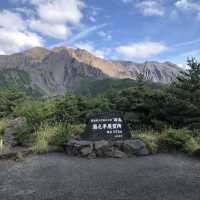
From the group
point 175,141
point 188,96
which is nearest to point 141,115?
point 188,96

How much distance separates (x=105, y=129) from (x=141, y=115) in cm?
405

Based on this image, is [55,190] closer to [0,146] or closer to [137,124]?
[0,146]

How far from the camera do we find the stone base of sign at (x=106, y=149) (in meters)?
7.98

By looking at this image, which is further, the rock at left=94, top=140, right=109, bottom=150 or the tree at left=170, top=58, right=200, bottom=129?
the tree at left=170, top=58, right=200, bottom=129

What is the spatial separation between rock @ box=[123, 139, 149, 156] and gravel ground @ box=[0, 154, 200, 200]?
37 centimetres

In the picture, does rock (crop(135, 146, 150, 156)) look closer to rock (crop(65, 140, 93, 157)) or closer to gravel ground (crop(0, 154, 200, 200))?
gravel ground (crop(0, 154, 200, 200))

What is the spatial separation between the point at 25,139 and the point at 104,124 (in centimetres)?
304

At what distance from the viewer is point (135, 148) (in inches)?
319

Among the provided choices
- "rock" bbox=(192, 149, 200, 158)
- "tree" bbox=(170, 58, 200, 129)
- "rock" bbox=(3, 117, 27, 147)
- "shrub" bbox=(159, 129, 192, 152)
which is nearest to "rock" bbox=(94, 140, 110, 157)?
"shrub" bbox=(159, 129, 192, 152)

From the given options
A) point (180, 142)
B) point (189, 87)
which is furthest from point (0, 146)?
point (189, 87)

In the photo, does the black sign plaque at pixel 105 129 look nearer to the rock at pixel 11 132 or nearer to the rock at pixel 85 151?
the rock at pixel 85 151

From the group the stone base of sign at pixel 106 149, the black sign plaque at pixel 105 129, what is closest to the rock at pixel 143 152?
the stone base of sign at pixel 106 149

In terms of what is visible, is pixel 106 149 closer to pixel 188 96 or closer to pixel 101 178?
pixel 101 178

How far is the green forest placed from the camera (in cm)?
879
